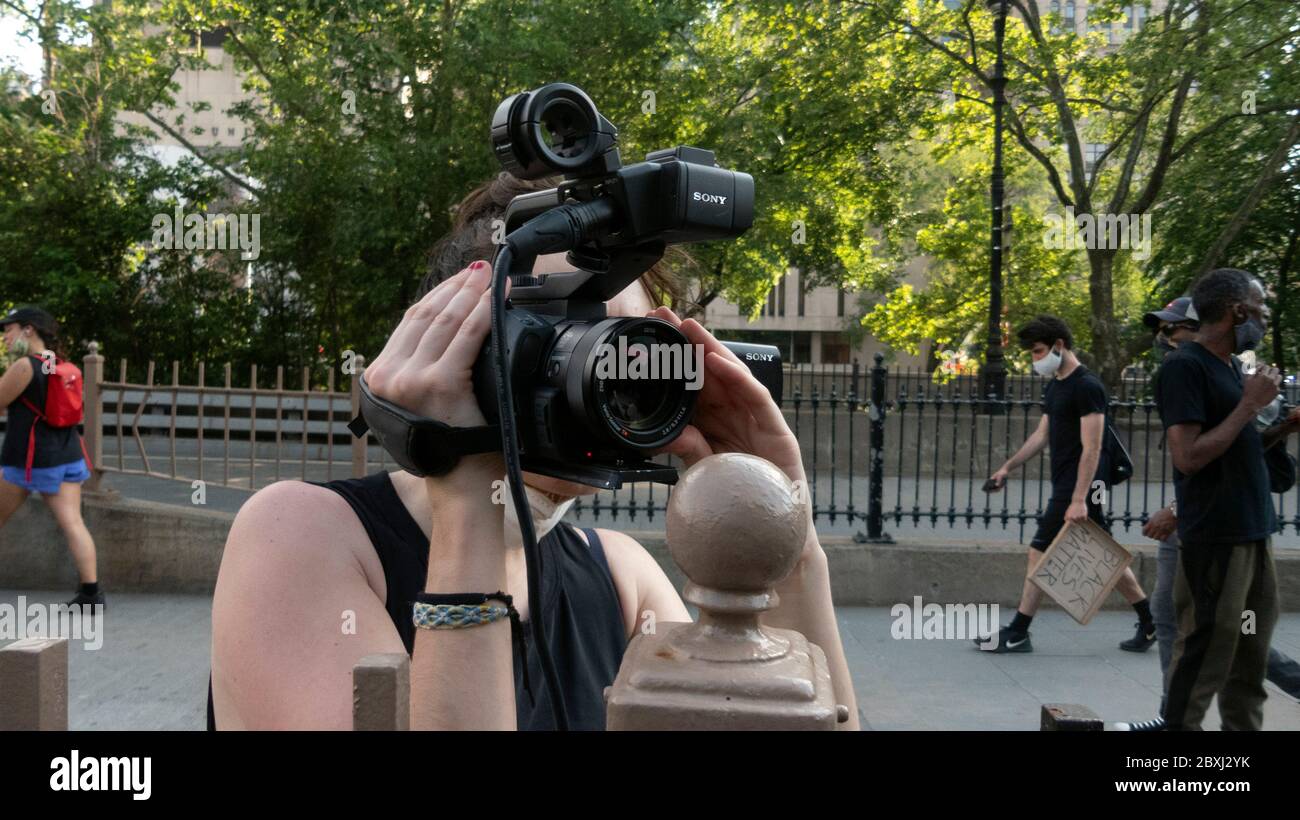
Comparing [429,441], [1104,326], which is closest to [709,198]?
[429,441]

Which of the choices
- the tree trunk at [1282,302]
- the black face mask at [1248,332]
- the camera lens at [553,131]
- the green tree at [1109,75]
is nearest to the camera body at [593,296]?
the camera lens at [553,131]

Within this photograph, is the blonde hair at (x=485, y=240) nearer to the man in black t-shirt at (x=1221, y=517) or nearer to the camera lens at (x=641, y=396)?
the camera lens at (x=641, y=396)

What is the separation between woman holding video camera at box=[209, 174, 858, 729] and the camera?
47.2 inches

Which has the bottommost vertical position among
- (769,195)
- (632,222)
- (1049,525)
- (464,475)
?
(1049,525)

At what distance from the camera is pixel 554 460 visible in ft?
3.93

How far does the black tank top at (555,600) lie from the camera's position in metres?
1.59

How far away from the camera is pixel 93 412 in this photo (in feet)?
24.1

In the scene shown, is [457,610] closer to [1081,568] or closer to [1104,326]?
[1081,568]

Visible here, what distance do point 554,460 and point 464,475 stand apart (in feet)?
0.38

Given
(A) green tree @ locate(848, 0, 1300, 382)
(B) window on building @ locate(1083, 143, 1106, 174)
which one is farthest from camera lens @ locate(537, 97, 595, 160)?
(B) window on building @ locate(1083, 143, 1106, 174)

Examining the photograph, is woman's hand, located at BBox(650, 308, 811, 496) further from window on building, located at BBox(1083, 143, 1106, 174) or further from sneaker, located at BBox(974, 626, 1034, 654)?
window on building, located at BBox(1083, 143, 1106, 174)

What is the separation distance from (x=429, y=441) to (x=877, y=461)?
21.5ft

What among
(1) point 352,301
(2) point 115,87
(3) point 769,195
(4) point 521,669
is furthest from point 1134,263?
(4) point 521,669
